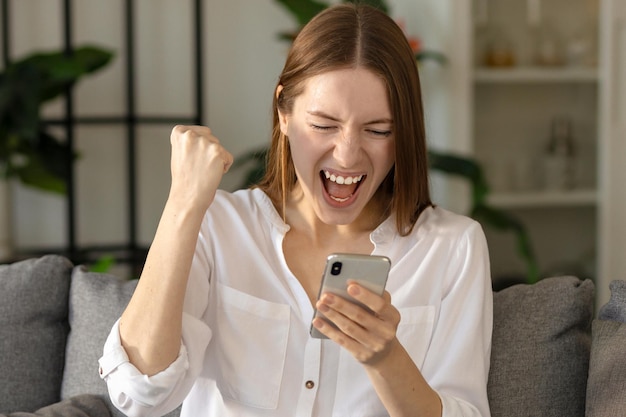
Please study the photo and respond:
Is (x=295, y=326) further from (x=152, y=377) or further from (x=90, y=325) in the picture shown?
(x=90, y=325)

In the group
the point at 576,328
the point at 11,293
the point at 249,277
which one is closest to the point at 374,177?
the point at 249,277

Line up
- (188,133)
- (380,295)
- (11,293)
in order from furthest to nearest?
(11,293) < (188,133) < (380,295)

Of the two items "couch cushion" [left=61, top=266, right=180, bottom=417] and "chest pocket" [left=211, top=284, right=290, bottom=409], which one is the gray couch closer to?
"couch cushion" [left=61, top=266, right=180, bottom=417]

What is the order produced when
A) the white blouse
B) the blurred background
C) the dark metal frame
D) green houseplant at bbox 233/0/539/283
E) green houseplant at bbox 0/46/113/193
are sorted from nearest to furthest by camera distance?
the white blouse < green houseplant at bbox 0/46/113/193 < green houseplant at bbox 233/0/539/283 < the dark metal frame < the blurred background

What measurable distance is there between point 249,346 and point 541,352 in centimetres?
53

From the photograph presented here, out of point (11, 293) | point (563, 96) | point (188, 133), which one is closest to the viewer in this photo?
point (188, 133)

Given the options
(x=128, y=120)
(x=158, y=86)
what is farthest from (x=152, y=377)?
(x=158, y=86)

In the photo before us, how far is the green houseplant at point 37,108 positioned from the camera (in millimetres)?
3521

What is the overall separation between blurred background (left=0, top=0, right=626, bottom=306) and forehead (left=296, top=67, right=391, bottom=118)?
238cm

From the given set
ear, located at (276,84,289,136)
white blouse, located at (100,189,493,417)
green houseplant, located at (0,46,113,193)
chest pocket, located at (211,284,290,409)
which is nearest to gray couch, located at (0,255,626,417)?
white blouse, located at (100,189,493,417)

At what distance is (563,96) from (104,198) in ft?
7.12

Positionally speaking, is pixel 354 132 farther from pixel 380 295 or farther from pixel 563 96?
pixel 563 96

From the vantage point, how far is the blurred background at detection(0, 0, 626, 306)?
4.04m

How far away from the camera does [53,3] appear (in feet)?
13.3
